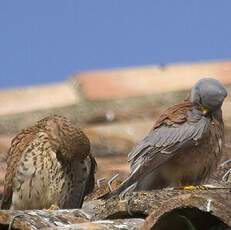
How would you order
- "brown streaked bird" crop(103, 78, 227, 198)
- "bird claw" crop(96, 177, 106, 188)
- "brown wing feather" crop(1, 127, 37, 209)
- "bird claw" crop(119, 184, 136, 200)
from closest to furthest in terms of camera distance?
"bird claw" crop(119, 184, 136, 200) < "brown streaked bird" crop(103, 78, 227, 198) < "bird claw" crop(96, 177, 106, 188) < "brown wing feather" crop(1, 127, 37, 209)

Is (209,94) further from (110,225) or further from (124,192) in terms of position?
(110,225)

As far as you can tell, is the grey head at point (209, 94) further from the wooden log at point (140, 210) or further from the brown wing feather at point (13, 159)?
the brown wing feather at point (13, 159)

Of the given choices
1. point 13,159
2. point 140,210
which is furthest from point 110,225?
→ point 13,159

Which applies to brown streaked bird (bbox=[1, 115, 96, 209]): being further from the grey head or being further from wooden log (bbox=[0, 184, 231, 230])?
wooden log (bbox=[0, 184, 231, 230])

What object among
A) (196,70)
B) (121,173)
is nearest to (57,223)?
(121,173)

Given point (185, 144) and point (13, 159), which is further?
point (13, 159)

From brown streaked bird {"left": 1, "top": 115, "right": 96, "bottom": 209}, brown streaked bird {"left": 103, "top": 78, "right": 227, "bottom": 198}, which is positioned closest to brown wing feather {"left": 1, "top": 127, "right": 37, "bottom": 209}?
brown streaked bird {"left": 1, "top": 115, "right": 96, "bottom": 209}

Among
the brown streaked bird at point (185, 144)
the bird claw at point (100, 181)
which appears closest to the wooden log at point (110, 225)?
the brown streaked bird at point (185, 144)

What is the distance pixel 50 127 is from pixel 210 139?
151 centimetres

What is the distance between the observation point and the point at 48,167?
19.3ft

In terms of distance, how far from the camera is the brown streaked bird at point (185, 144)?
15.1 feet

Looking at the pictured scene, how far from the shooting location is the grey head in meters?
4.62

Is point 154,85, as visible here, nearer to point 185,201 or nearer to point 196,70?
point 196,70

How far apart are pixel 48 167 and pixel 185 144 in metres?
1.39
